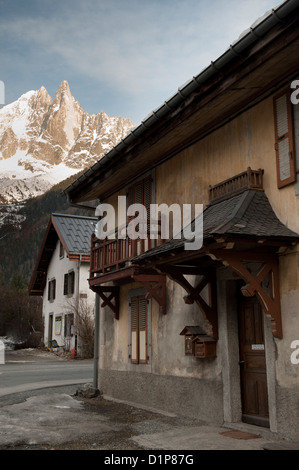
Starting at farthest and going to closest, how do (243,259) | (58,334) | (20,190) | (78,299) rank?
(20,190), (58,334), (78,299), (243,259)

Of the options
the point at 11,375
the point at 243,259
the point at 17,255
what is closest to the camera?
the point at 243,259

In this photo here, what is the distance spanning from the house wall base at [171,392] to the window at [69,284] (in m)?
15.6

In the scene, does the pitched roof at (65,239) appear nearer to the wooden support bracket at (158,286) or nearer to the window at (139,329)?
the window at (139,329)

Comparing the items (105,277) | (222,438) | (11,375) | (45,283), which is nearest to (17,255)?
(45,283)

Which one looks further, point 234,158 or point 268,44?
point 234,158

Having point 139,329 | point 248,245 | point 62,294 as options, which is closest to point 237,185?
point 248,245

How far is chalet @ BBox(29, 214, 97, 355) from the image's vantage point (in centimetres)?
2709

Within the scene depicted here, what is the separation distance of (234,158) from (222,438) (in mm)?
4338

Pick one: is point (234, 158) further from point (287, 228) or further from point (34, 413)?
point (34, 413)

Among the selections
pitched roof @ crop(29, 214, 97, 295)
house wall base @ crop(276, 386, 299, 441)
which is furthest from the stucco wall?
pitched roof @ crop(29, 214, 97, 295)

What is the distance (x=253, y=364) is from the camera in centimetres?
803

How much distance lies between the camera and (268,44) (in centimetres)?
655

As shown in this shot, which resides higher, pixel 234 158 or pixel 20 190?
pixel 20 190

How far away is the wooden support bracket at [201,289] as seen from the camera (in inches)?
332
